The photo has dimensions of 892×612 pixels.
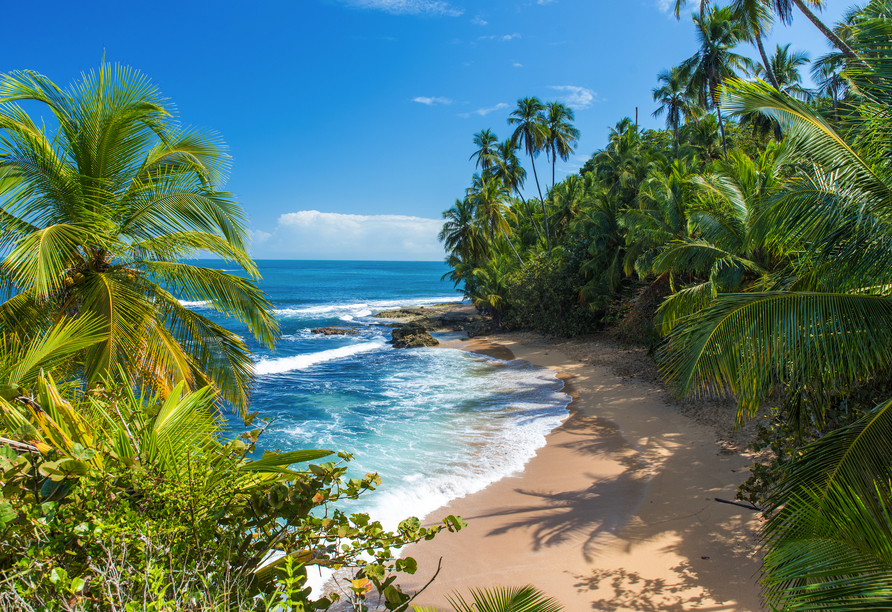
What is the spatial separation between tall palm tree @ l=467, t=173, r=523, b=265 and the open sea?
12109 mm

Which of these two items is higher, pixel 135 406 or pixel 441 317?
pixel 135 406

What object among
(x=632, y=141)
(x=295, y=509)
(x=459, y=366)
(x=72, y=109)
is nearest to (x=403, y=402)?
(x=459, y=366)

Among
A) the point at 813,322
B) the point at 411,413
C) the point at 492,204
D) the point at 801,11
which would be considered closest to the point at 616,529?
the point at 813,322

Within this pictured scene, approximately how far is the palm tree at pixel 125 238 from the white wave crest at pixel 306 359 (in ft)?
53.9

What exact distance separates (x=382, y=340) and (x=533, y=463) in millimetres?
20833

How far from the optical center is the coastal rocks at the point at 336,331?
3229 centimetres

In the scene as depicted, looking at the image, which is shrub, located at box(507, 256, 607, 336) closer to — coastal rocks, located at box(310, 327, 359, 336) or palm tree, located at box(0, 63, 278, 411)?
coastal rocks, located at box(310, 327, 359, 336)

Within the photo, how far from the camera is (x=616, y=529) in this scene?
6.81 m

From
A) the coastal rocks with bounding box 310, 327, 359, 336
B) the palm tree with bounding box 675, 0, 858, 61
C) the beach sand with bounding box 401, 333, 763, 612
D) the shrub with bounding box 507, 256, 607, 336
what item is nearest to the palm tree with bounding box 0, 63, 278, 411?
the beach sand with bounding box 401, 333, 763, 612

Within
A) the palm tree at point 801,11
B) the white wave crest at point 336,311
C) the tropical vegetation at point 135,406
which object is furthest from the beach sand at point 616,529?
the white wave crest at point 336,311

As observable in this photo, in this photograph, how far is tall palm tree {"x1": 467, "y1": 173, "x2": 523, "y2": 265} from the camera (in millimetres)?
32188

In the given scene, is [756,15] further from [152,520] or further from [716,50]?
[152,520]

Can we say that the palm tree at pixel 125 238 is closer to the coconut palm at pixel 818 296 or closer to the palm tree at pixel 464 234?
the coconut palm at pixel 818 296

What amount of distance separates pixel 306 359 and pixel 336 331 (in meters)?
8.90
